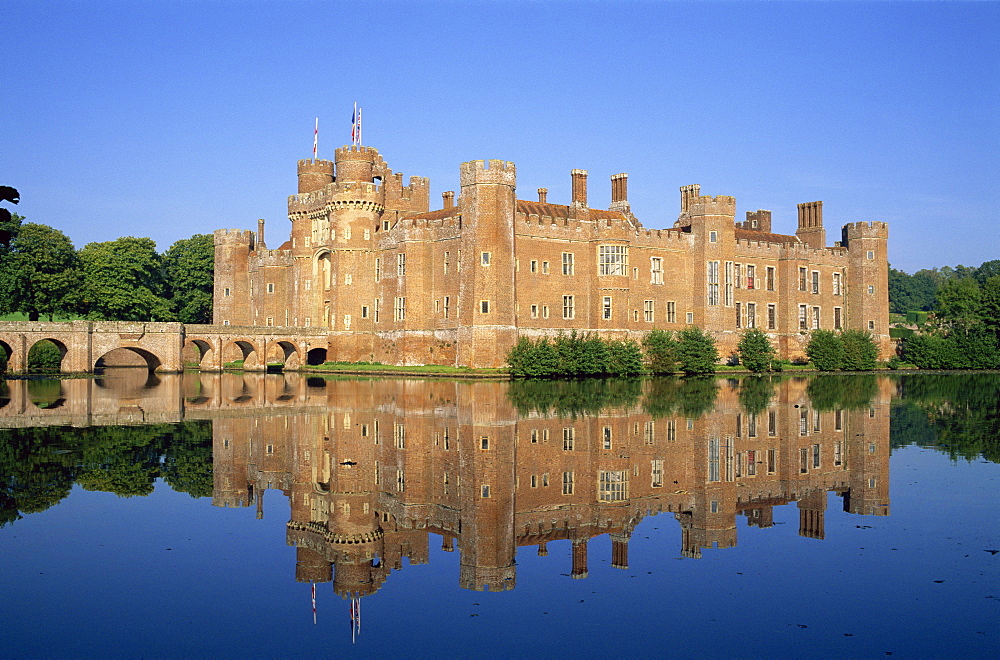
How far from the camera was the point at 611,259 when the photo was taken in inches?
2276

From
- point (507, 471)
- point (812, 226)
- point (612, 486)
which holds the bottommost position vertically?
point (612, 486)

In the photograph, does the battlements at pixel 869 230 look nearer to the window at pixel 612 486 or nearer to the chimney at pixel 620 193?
the chimney at pixel 620 193

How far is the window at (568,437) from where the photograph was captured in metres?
20.1

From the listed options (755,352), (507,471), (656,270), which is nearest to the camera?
(507,471)

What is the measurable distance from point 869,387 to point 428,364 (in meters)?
24.1

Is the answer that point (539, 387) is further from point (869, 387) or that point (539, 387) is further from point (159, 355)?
point (159, 355)

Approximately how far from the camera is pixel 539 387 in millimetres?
41656

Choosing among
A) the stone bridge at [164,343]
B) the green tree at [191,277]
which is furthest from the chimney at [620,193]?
the green tree at [191,277]

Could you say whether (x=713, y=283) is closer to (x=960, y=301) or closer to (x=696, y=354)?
(x=696, y=354)

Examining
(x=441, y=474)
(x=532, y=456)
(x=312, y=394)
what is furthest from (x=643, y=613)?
(x=312, y=394)

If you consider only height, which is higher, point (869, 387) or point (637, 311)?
point (637, 311)

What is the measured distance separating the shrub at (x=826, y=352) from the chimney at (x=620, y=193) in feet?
50.2

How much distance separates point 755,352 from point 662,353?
7.49 meters

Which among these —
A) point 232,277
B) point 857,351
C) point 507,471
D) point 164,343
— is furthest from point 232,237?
point 507,471
